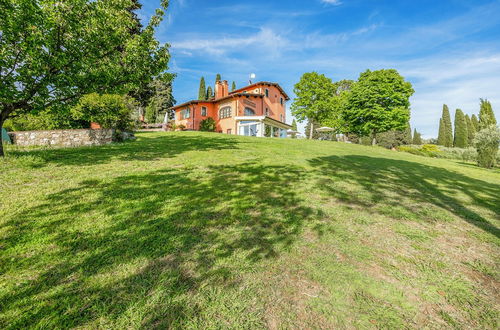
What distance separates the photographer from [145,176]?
6.17 metres

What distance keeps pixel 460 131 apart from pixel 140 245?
221ft

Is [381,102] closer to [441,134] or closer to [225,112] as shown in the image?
[225,112]

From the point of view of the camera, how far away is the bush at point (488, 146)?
59.2 feet

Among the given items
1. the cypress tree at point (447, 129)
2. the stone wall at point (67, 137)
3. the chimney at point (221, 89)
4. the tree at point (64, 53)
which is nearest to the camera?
the tree at point (64, 53)

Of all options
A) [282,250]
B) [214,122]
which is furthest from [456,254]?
[214,122]

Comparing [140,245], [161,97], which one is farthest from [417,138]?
[140,245]

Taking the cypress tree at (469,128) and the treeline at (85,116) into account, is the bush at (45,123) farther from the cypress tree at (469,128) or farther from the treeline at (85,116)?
the cypress tree at (469,128)

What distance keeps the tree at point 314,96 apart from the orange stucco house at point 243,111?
358 centimetres

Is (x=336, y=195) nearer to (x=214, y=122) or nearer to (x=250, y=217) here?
(x=250, y=217)

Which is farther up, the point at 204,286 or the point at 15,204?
the point at 15,204

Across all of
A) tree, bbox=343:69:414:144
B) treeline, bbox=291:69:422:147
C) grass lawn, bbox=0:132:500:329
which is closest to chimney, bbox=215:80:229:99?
treeline, bbox=291:69:422:147

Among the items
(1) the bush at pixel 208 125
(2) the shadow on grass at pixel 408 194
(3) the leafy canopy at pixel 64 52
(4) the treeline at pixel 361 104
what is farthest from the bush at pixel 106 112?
(4) the treeline at pixel 361 104

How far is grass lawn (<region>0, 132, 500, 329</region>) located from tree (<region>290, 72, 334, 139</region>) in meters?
33.1

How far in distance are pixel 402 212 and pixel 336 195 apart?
1.41 meters
